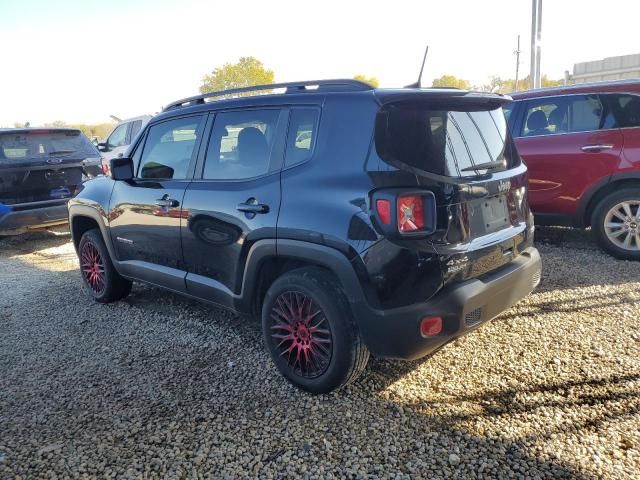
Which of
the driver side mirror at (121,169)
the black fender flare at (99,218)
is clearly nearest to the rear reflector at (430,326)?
the driver side mirror at (121,169)

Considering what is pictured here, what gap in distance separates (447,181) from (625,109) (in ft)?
11.9

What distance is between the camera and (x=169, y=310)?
4621mm

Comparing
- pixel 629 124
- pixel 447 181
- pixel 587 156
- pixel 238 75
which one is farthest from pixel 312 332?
pixel 238 75

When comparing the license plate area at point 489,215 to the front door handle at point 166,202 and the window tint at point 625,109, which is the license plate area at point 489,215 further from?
the window tint at point 625,109

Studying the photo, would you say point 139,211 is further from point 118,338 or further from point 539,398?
point 539,398

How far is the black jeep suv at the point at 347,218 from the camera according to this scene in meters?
2.60

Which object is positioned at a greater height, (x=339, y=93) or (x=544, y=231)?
(x=339, y=93)

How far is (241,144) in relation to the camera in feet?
11.3

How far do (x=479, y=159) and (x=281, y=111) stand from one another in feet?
4.00

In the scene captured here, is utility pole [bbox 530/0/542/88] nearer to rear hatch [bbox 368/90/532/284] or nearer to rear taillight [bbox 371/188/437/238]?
rear hatch [bbox 368/90/532/284]

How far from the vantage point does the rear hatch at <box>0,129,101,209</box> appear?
691cm

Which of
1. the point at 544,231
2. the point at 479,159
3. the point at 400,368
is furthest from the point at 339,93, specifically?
the point at 544,231

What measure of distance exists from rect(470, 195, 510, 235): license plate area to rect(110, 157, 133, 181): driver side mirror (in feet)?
9.23

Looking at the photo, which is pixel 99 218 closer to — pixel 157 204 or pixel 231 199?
pixel 157 204
